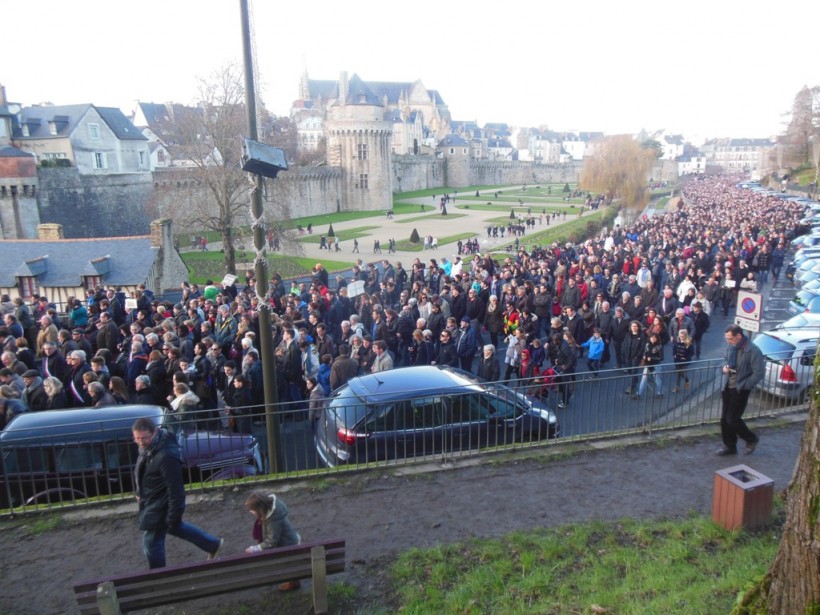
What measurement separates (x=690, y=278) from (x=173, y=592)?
17468 millimetres

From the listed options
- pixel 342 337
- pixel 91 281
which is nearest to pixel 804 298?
pixel 342 337

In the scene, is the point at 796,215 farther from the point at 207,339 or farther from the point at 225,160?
the point at 207,339

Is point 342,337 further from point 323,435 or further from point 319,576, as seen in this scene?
point 319,576

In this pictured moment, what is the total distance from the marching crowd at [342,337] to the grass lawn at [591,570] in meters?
2.76

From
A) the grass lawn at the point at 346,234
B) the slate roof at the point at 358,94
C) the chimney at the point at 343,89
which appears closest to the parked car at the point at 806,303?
the grass lawn at the point at 346,234

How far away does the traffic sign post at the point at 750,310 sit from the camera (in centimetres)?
1072

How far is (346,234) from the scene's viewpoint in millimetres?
52312

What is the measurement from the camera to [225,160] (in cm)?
3142

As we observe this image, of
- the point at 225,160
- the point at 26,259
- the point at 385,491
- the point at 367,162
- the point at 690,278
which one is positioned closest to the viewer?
the point at 385,491

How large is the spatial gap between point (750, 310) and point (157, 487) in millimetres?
9816

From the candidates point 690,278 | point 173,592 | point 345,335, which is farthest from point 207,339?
point 690,278

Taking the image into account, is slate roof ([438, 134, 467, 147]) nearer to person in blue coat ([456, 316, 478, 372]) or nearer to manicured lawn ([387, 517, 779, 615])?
person in blue coat ([456, 316, 478, 372])

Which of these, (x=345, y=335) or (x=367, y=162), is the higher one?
(x=367, y=162)

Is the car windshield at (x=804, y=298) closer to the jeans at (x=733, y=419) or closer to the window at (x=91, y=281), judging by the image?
the jeans at (x=733, y=419)
